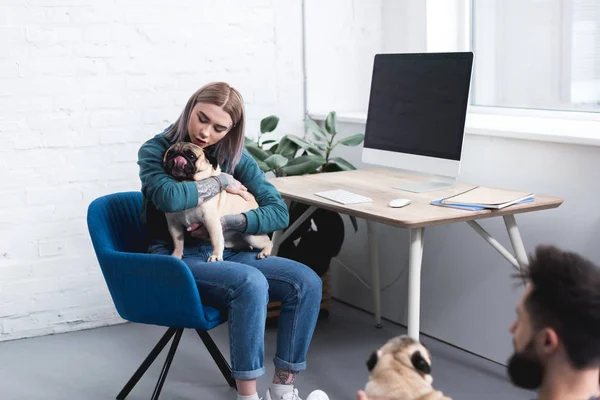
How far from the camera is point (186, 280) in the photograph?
2.49m

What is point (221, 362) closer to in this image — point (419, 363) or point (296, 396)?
point (296, 396)

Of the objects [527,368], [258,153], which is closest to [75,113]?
[258,153]

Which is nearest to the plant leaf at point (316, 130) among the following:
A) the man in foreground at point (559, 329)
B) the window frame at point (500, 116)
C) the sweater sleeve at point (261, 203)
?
the window frame at point (500, 116)

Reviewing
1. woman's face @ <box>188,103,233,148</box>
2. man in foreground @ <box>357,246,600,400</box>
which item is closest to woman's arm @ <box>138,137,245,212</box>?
woman's face @ <box>188,103,233,148</box>

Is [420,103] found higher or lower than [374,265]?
higher

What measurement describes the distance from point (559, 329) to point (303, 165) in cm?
235

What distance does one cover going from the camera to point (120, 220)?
9.50 ft

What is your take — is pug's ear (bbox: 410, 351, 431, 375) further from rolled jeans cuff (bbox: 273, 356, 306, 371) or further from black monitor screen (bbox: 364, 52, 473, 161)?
black monitor screen (bbox: 364, 52, 473, 161)

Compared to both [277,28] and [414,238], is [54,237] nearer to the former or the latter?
[277,28]

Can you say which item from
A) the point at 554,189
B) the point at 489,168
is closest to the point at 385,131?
the point at 489,168

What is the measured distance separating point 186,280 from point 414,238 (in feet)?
2.20

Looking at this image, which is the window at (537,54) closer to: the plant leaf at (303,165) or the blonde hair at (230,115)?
the plant leaf at (303,165)

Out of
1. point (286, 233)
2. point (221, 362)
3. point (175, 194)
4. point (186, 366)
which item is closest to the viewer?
point (175, 194)

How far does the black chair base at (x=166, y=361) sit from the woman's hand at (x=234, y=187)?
1.52ft
